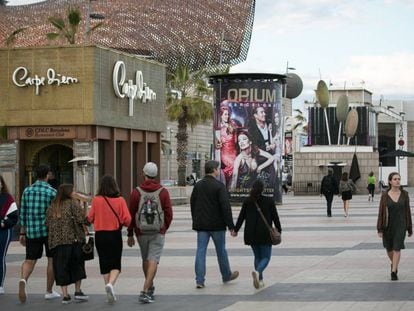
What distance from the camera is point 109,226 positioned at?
41.4ft

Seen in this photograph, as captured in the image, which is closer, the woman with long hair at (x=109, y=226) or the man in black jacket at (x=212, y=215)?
the woman with long hair at (x=109, y=226)

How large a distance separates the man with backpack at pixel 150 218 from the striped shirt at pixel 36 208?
3.84 ft

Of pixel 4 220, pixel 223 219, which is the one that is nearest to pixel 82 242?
pixel 4 220

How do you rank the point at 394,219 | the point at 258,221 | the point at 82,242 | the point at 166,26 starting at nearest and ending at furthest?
the point at 82,242 → the point at 258,221 → the point at 394,219 → the point at 166,26

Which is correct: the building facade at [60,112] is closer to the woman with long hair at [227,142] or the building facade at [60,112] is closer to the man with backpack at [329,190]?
the man with backpack at [329,190]

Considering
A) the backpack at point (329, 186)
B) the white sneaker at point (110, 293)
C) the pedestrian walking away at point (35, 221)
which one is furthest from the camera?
the backpack at point (329, 186)

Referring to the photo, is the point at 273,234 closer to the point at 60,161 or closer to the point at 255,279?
the point at 255,279

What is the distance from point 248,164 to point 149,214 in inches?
1054

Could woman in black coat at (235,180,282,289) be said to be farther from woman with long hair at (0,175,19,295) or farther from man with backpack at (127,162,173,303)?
woman with long hair at (0,175,19,295)

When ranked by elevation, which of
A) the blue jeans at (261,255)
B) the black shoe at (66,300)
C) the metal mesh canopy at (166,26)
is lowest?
the black shoe at (66,300)

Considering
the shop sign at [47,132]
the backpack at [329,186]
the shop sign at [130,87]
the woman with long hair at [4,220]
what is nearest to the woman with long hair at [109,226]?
the woman with long hair at [4,220]

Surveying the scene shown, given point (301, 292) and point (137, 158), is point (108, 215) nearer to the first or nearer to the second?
point (301, 292)

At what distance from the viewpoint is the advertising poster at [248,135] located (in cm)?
3938

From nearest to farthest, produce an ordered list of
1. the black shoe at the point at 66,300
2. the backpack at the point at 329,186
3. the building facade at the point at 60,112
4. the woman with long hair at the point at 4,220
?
the black shoe at the point at 66,300 → the woman with long hair at the point at 4,220 → the building facade at the point at 60,112 → the backpack at the point at 329,186
